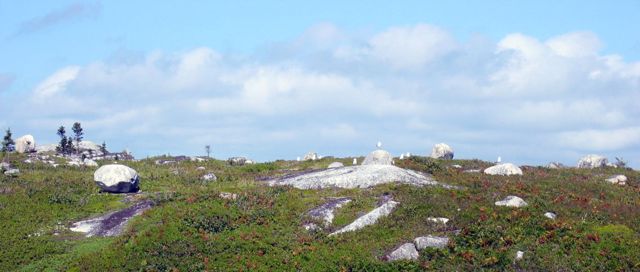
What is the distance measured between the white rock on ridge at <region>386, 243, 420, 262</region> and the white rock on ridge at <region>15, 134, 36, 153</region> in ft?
291

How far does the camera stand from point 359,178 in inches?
2324

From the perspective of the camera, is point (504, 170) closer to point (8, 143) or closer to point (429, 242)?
point (429, 242)

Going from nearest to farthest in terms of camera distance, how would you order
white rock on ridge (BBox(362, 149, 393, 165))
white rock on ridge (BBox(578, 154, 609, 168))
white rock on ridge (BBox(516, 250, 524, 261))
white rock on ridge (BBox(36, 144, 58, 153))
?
white rock on ridge (BBox(516, 250, 524, 261)), white rock on ridge (BBox(362, 149, 393, 165)), white rock on ridge (BBox(578, 154, 609, 168)), white rock on ridge (BBox(36, 144, 58, 153))

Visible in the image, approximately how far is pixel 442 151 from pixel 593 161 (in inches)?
863

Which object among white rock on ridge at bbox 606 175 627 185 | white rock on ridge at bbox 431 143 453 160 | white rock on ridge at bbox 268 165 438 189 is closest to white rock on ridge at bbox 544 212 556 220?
white rock on ridge at bbox 268 165 438 189

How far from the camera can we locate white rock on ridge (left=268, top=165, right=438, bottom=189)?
58.3 m

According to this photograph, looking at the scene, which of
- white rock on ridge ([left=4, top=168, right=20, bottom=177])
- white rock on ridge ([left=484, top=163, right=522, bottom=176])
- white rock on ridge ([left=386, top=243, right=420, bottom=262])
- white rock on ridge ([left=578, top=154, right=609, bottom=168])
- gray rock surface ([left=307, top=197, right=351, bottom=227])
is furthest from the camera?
white rock on ridge ([left=578, top=154, right=609, bottom=168])

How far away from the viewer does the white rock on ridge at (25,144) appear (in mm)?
111650

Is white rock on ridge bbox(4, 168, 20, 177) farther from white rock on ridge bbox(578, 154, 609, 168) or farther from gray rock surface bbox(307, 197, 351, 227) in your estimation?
white rock on ridge bbox(578, 154, 609, 168)

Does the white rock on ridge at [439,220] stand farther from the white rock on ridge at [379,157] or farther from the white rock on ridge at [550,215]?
the white rock on ridge at [379,157]

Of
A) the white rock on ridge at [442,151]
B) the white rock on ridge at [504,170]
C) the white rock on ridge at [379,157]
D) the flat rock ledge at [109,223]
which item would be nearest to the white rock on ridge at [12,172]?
the flat rock ledge at [109,223]

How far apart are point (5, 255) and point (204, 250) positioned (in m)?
13.3

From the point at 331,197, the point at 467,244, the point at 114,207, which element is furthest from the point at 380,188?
the point at 114,207

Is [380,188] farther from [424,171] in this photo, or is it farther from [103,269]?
[103,269]
